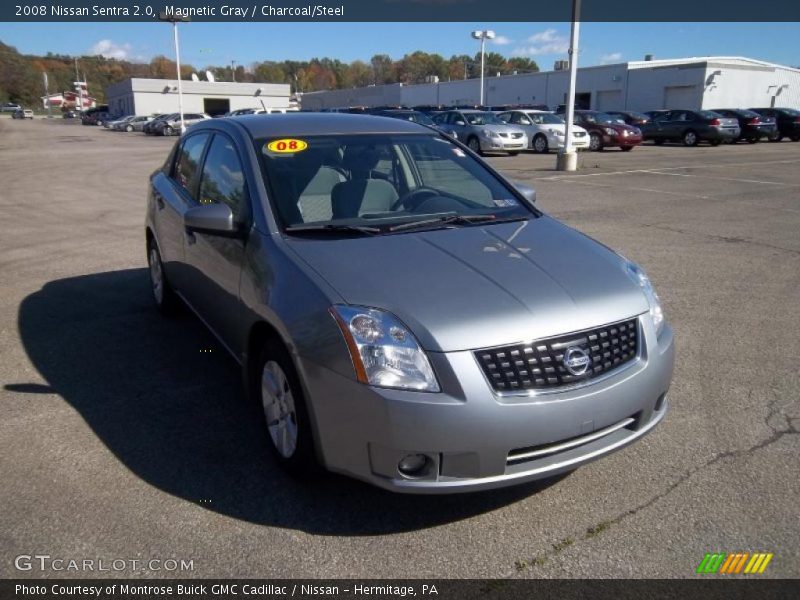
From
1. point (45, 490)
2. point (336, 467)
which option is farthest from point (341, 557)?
point (45, 490)

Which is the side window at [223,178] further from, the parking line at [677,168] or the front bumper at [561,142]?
the front bumper at [561,142]

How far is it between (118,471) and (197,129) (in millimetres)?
2806

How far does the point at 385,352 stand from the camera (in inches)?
106

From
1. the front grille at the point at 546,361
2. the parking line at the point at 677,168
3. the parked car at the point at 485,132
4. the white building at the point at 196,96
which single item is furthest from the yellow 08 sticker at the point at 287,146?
the white building at the point at 196,96

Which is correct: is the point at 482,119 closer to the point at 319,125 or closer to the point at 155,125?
the point at 319,125

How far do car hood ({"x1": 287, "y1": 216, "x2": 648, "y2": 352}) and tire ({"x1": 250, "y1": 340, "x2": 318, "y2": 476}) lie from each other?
47 centimetres

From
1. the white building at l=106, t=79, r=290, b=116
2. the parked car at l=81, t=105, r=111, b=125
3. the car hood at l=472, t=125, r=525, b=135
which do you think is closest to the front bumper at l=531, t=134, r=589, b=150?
the car hood at l=472, t=125, r=525, b=135

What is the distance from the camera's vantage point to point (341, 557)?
275 centimetres

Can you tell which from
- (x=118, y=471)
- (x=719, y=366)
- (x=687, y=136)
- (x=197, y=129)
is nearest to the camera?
(x=118, y=471)

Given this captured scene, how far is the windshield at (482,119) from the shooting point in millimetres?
25108

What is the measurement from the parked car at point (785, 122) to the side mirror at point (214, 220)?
120ft

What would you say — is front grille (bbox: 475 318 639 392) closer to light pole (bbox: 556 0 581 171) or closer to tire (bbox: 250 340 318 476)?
tire (bbox: 250 340 318 476)

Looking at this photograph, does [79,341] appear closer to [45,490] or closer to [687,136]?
[45,490]

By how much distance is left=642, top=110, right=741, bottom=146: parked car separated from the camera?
30234mm
